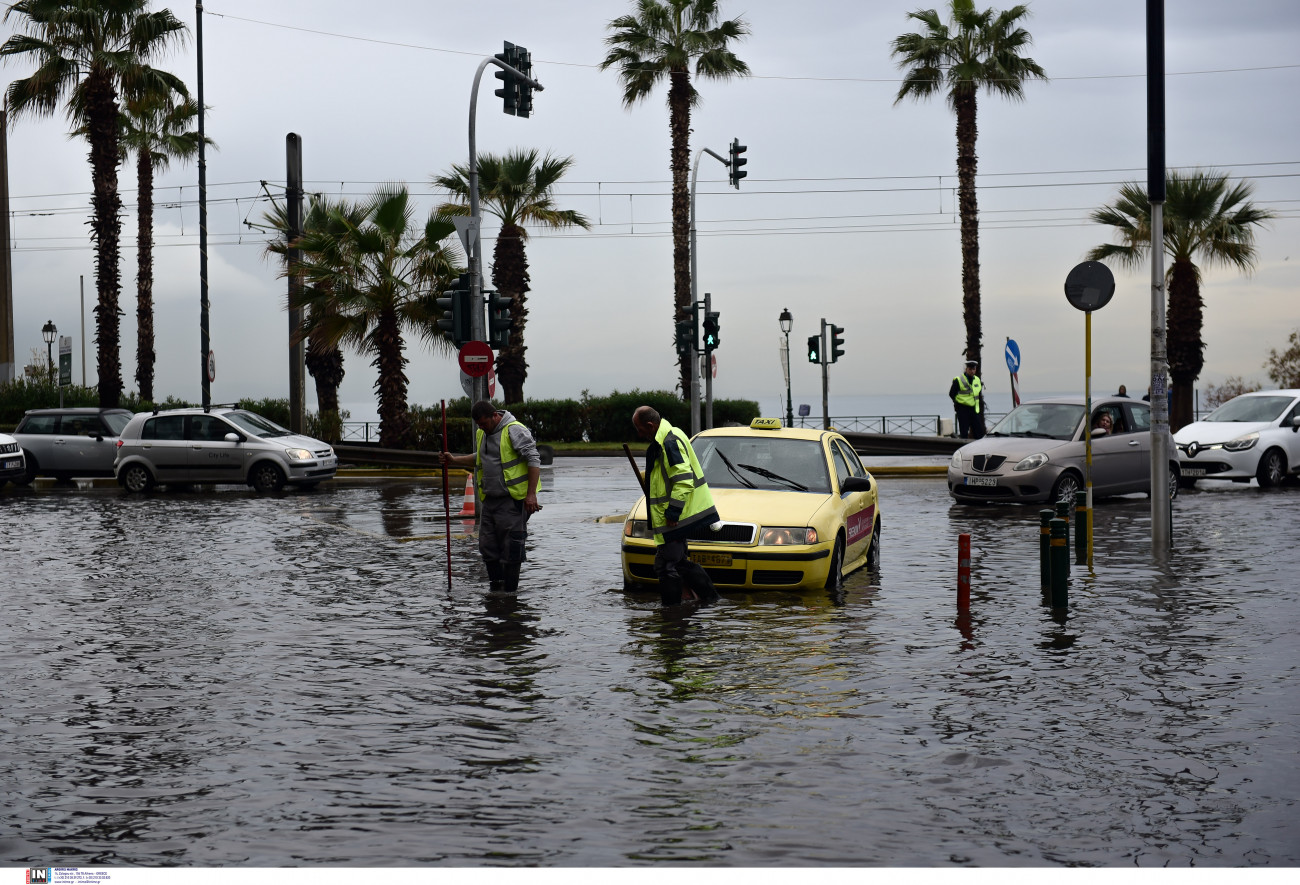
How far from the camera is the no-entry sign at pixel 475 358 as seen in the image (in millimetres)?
19766

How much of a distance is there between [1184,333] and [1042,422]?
71.3 ft

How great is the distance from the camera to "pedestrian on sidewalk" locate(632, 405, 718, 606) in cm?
1045

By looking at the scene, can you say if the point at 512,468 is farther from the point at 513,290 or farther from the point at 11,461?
the point at 513,290

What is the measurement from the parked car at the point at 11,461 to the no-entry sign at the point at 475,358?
1175 centimetres

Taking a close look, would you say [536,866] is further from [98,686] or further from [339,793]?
[98,686]

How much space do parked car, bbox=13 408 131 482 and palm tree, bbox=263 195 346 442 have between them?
550 cm

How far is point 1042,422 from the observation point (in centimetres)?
2084

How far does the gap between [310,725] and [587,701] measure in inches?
57.7

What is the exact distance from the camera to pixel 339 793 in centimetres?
571

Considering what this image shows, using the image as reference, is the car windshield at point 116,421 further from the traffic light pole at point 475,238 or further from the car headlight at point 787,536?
the car headlight at point 787,536

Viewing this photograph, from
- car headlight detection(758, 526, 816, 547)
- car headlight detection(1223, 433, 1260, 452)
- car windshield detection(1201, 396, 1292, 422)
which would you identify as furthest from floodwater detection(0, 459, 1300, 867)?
car windshield detection(1201, 396, 1292, 422)

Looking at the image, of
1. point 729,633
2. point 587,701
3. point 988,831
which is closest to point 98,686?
point 587,701

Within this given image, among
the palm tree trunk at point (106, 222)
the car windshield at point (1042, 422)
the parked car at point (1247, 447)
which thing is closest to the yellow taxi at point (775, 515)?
the car windshield at point (1042, 422)

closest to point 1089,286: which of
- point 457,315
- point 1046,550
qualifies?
point 1046,550
